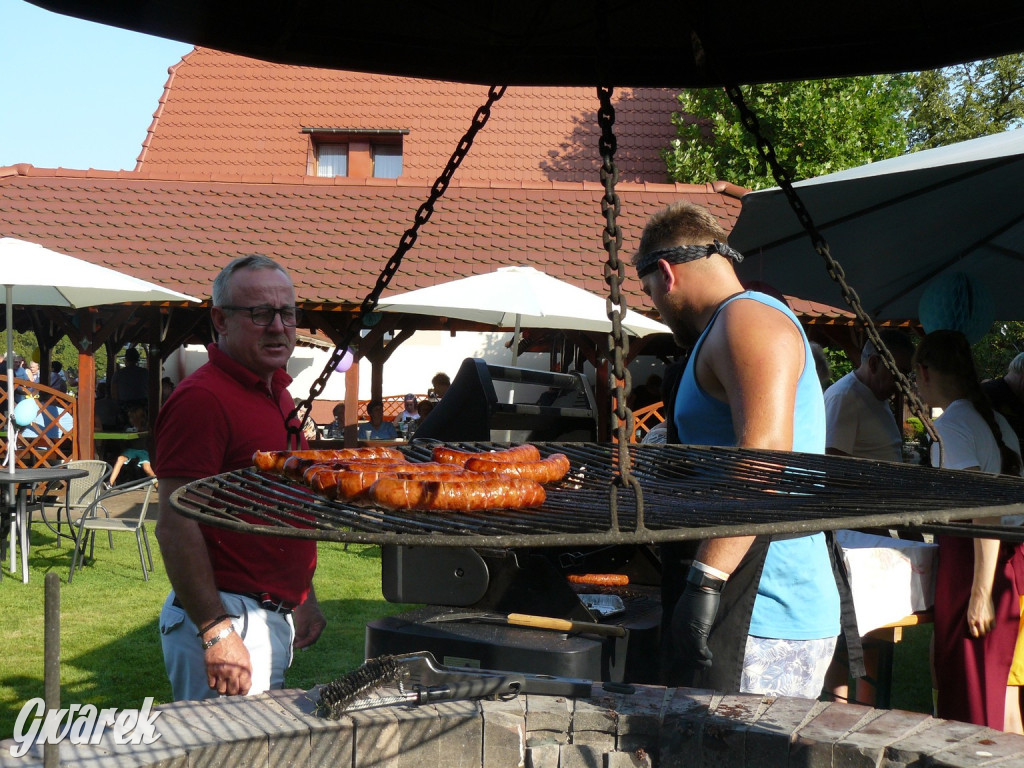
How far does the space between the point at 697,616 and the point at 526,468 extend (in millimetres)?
462

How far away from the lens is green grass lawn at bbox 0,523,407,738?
5.33m

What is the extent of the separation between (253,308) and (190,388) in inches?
13.3

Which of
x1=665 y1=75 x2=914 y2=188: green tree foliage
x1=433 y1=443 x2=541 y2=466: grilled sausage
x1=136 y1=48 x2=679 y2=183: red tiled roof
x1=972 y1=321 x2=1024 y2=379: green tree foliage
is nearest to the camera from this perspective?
x1=433 y1=443 x2=541 y2=466: grilled sausage

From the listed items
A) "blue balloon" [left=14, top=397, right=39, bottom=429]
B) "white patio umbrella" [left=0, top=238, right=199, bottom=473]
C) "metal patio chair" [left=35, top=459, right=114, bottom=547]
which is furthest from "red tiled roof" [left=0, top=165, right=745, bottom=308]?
"metal patio chair" [left=35, top=459, right=114, bottom=547]

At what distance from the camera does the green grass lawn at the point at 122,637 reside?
5.33 meters

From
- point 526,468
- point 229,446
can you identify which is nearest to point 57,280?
point 229,446

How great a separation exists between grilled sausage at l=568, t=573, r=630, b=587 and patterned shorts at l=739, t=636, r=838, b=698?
1194 millimetres

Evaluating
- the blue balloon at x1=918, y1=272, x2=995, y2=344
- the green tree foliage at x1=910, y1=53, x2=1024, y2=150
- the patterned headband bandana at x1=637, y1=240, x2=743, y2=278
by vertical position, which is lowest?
the patterned headband bandana at x1=637, y1=240, x2=743, y2=278

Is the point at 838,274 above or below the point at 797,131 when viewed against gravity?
below

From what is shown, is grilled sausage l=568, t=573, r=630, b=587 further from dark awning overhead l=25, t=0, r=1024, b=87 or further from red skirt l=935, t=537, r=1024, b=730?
dark awning overhead l=25, t=0, r=1024, b=87

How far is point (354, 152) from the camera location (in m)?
21.0

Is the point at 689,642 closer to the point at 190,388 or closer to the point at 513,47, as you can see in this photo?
the point at 513,47

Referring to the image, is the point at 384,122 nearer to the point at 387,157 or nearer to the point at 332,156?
the point at 387,157

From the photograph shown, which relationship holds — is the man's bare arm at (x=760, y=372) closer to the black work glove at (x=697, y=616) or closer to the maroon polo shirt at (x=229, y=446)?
the black work glove at (x=697, y=616)
